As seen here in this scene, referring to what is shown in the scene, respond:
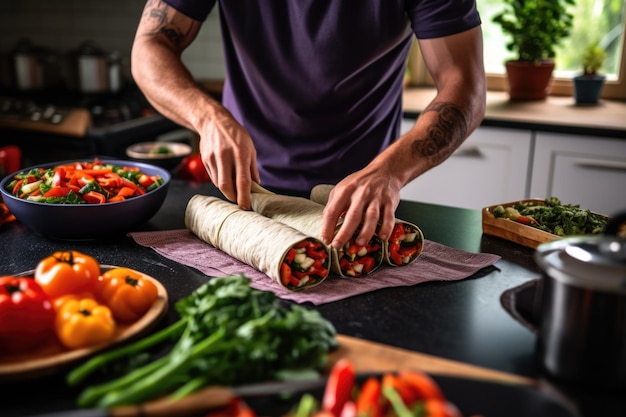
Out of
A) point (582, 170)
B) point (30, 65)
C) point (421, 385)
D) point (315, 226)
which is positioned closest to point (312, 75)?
point (315, 226)

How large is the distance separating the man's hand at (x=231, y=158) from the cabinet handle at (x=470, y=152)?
67.2 inches

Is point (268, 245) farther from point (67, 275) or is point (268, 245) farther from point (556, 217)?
point (556, 217)

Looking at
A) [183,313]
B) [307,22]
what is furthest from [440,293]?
[307,22]

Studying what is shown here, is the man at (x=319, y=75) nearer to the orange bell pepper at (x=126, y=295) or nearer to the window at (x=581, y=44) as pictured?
the orange bell pepper at (x=126, y=295)

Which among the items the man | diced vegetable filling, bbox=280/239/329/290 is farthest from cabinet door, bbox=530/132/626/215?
diced vegetable filling, bbox=280/239/329/290

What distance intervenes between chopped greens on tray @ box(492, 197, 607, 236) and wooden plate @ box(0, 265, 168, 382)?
92 centimetres

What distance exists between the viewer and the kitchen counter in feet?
3.45

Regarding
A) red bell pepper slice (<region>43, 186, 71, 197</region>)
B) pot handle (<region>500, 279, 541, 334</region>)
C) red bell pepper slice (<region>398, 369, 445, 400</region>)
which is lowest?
pot handle (<region>500, 279, 541, 334</region>)

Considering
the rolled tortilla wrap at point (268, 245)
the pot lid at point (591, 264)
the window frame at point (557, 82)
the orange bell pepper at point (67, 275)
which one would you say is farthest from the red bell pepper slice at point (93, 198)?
the window frame at point (557, 82)

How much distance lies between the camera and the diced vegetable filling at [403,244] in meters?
1.49

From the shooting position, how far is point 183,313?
45.5 inches

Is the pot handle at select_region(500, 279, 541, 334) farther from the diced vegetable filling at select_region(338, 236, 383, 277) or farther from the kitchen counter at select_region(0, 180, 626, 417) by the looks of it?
the diced vegetable filling at select_region(338, 236, 383, 277)

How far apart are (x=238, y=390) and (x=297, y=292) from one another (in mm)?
486

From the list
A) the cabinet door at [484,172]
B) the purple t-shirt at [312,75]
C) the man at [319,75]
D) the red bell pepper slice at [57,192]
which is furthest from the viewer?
the cabinet door at [484,172]
